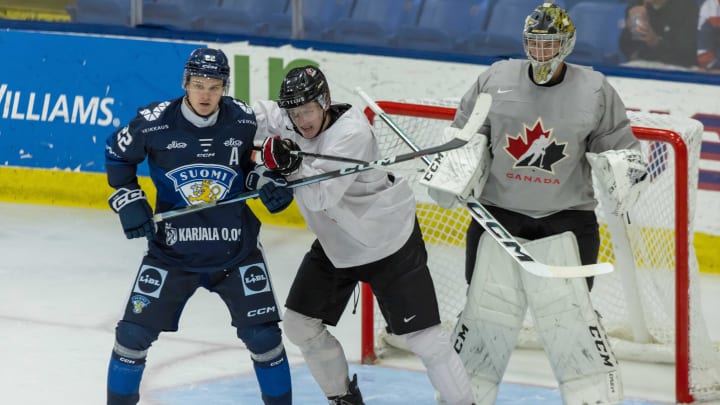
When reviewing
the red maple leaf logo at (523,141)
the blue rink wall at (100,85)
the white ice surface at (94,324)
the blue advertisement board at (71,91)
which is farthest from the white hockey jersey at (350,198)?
the blue advertisement board at (71,91)

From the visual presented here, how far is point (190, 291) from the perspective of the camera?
349 centimetres

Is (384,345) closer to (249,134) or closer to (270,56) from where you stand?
(249,134)

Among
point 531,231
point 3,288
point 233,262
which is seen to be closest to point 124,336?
point 233,262

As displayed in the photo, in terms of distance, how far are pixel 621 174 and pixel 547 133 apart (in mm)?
241

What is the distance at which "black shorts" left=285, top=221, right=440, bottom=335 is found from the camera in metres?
3.53

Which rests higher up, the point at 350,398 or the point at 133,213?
the point at 133,213

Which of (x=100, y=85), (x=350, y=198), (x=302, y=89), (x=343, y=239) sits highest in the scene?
(x=302, y=89)

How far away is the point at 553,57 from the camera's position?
338cm

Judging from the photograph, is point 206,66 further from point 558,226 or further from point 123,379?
point 558,226

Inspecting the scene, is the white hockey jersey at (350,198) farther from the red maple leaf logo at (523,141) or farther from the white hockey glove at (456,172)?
the red maple leaf logo at (523,141)

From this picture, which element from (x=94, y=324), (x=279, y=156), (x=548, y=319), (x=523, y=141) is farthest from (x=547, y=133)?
(x=94, y=324)

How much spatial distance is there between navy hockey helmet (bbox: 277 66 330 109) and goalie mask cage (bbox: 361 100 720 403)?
0.74 metres

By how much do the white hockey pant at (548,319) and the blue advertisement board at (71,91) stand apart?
9.38 ft

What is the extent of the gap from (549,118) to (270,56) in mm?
2694
